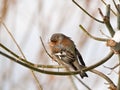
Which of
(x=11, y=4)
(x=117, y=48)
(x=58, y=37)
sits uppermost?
(x=117, y=48)

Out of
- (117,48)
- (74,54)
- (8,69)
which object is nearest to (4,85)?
(8,69)

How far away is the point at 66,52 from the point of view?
112cm

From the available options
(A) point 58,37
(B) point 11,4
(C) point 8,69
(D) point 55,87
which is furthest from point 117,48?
(B) point 11,4

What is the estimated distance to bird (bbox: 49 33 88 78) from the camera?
1052 mm

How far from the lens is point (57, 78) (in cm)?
163

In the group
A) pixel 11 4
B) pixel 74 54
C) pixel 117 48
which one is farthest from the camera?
pixel 11 4

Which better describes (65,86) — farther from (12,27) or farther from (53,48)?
(53,48)

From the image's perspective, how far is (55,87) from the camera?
1575mm

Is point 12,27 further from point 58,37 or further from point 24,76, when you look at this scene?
point 58,37

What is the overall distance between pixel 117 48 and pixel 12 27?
93 centimetres

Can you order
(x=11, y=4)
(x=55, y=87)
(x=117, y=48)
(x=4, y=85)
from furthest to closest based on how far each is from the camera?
(x=11, y=4), (x=4, y=85), (x=55, y=87), (x=117, y=48)

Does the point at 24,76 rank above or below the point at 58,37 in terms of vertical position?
below

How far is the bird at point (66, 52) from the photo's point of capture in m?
1.05

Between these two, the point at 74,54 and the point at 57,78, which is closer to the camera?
the point at 74,54
